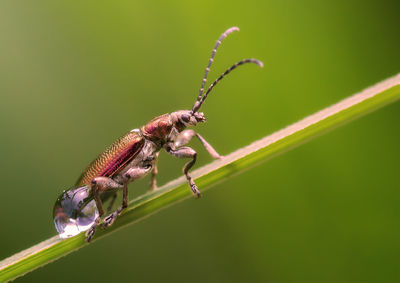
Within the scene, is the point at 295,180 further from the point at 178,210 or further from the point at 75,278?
the point at 75,278

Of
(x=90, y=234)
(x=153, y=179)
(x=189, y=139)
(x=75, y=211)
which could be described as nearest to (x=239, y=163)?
(x=90, y=234)

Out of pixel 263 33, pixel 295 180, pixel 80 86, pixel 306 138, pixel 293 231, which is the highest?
pixel 80 86

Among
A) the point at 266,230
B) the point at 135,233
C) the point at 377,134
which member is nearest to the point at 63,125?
the point at 135,233

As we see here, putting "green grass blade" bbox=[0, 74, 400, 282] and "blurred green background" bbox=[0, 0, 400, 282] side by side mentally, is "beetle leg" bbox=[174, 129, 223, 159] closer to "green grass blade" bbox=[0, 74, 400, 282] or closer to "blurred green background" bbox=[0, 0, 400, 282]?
"blurred green background" bbox=[0, 0, 400, 282]

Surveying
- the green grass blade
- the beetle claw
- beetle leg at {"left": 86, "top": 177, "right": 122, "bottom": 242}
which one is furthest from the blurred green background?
the green grass blade

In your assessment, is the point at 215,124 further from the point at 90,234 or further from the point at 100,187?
the point at 90,234

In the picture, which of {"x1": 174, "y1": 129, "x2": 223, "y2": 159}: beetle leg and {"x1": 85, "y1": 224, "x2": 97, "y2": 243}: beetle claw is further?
{"x1": 174, "y1": 129, "x2": 223, "y2": 159}: beetle leg

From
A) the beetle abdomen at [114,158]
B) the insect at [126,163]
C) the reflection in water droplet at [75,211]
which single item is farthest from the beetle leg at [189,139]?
the reflection in water droplet at [75,211]

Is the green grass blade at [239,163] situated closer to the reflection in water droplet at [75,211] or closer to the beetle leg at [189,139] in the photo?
the reflection in water droplet at [75,211]
